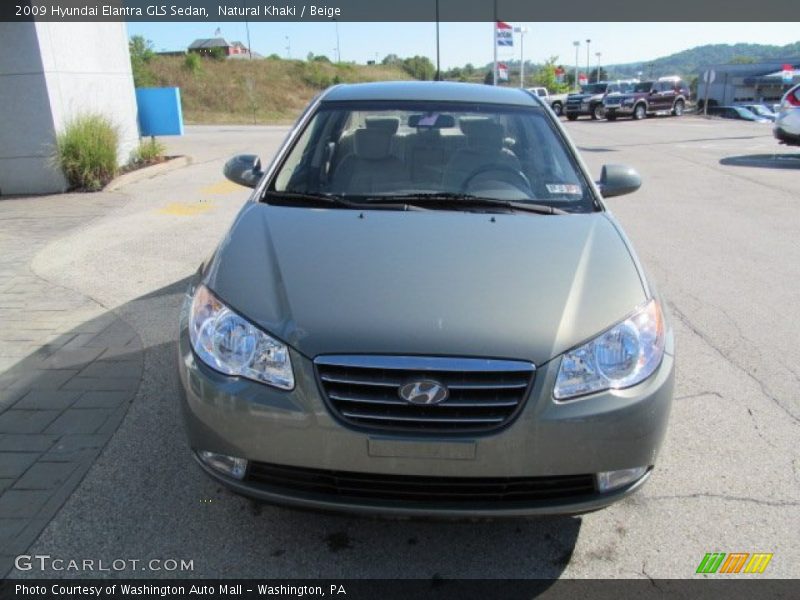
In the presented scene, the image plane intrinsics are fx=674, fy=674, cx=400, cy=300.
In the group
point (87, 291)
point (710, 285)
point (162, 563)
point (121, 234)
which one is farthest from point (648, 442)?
point (121, 234)

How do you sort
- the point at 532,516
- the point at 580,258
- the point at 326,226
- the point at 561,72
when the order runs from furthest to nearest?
the point at 561,72
the point at 326,226
the point at 580,258
the point at 532,516

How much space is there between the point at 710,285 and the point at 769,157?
12725 millimetres

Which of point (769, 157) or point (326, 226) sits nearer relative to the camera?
point (326, 226)

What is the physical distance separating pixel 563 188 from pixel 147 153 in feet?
38.3

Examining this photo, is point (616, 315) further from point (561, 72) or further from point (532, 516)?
point (561, 72)

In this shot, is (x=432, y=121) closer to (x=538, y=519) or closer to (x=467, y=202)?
(x=467, y=202)

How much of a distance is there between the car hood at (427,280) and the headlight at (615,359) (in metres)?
0.05

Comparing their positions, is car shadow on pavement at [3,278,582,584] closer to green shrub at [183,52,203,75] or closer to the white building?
the white building

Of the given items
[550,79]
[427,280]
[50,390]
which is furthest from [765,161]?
[550,79]

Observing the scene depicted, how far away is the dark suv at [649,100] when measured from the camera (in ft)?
115

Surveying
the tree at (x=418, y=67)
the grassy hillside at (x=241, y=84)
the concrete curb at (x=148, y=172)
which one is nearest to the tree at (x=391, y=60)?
the tree at (x=418, y=67)

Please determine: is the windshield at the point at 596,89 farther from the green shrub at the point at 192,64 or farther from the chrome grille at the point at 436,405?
the chrome grille at the point at 436,405

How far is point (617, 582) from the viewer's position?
2.47 meters

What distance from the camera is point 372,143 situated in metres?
3.86
